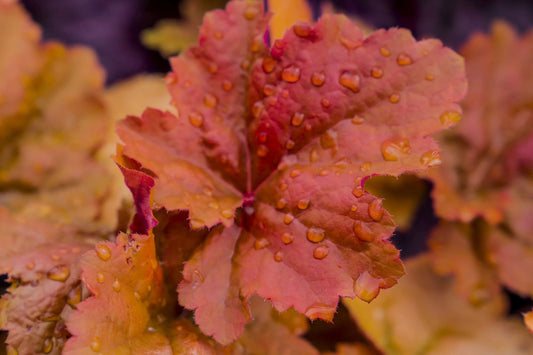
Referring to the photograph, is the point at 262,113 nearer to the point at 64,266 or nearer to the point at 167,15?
the point at 64,266

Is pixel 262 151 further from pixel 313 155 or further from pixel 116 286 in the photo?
pixel 116 286

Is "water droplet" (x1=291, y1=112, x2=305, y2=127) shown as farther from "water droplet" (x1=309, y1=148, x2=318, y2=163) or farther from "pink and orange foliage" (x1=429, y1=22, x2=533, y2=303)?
A: "pink and orange foliage" (x1=429, y1=22, x2=533, y2=303)

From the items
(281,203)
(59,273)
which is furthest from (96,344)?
(281,203)

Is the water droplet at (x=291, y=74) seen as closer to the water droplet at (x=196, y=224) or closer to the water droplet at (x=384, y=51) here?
the water droplet at (x=384, y=51)

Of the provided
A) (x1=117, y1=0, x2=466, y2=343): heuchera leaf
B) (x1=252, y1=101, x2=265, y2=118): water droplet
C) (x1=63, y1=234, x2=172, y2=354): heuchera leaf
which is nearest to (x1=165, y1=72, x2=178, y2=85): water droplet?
(x1=117, y1=0, x2=466, y2=343): heuchera leaf

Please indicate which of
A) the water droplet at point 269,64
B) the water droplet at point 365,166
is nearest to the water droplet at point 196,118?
the water droplet at point 269,64

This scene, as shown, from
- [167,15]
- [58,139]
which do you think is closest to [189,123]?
[58,139]

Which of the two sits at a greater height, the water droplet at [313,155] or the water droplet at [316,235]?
the water droplet at [313,155]
